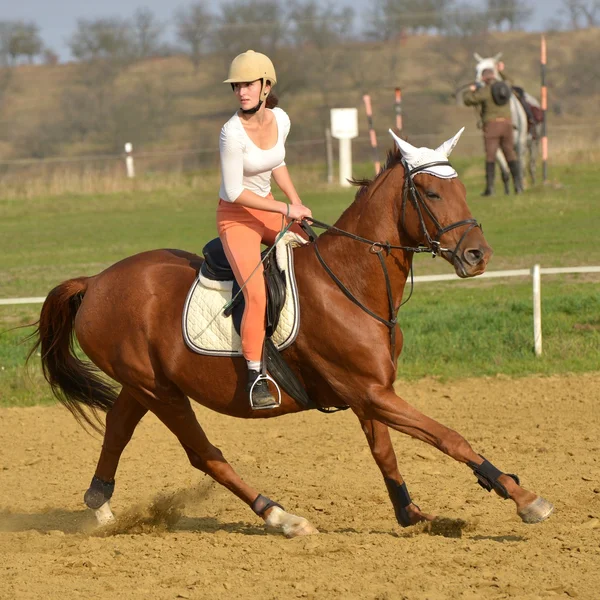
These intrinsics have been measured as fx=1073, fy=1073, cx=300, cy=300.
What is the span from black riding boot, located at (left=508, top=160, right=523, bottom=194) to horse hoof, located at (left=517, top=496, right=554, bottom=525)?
17.9 meters

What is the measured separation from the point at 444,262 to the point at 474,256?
11.6 m

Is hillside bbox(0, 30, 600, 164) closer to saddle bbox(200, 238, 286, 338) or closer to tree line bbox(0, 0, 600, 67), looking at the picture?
tree line bbox(0, 0, 600, 67)

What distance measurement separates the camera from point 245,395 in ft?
21.0

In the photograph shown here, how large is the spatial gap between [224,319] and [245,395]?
472 mm

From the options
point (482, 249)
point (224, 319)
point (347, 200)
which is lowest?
point (347, 200)

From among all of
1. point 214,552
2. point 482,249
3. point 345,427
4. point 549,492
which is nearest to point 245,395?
point 214,552

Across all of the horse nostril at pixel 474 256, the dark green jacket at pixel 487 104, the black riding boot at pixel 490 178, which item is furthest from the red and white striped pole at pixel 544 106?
the horse nostril at pixel 474 256

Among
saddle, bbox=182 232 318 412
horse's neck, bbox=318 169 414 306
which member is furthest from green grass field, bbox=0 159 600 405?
horse's neck, bbox=318 169 414 306

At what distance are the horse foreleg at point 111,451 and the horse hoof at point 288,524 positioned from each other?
125cm

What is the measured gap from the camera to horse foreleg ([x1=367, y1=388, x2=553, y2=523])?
5770 mm

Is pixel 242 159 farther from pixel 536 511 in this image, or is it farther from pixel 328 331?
pixel 536 511

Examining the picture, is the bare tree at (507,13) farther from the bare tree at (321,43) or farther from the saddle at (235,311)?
the saddle at (235,311)

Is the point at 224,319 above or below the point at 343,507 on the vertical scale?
above

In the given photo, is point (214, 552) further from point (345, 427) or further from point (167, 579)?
point (345, 427)
